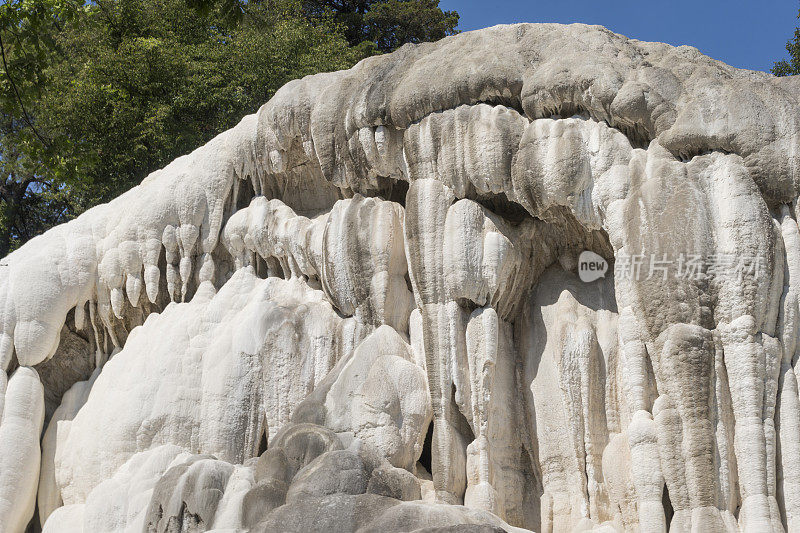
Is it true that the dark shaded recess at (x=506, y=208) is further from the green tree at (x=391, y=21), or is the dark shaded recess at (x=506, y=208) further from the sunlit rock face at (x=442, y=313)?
the green tree at (x=391, y=21)

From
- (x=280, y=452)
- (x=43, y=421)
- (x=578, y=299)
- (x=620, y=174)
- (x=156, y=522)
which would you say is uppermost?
(x=620, y=174)

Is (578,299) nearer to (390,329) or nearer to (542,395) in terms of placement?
(542,395)

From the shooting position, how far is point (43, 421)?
15461 millimetres

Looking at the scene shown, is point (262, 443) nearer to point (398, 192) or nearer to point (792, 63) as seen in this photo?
point (398, 192)

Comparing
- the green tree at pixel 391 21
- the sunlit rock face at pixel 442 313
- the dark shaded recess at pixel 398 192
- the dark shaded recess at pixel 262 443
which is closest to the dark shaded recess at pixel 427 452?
the sunlit rock face at pixel 442 313

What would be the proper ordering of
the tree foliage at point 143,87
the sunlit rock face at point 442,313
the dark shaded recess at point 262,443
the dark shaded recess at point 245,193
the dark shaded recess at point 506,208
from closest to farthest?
1. the sunlit rock face at point 442,313
2. the dark shaded recess at point 506,208
3. the dark shaded recess at point 262,443
4. the dark shaded recess at point 245,193
5. the tree foliage at point 143,87

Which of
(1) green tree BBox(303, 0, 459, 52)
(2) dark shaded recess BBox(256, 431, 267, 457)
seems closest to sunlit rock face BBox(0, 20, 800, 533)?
(2) dark shaded recess BBox(256, 431, 267, 457)

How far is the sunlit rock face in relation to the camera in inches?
428

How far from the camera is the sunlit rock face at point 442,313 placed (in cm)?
1087

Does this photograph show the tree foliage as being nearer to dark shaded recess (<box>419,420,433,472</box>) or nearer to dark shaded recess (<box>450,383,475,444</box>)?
dark shaded recess (<box>419,420,433,472</box>)

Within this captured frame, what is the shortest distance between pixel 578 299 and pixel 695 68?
125 inches

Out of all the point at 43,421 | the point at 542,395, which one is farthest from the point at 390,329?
the point at 43,421

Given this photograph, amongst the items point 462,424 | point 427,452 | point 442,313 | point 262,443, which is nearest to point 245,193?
point 262,443

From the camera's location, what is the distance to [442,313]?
12977mm
